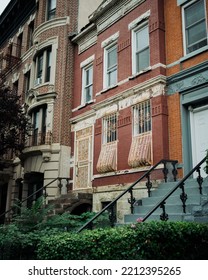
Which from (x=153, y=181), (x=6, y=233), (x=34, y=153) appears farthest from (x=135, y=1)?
(x=6, y=233)

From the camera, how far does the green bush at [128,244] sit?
5512 mm

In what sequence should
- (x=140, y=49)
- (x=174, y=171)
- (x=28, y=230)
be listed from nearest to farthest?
(x=28, y=230)
(x=174, y=171)
(x=140, y=49)

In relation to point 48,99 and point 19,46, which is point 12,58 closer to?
point 19,46

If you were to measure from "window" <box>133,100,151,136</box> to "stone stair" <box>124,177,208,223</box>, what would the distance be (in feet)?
8.42

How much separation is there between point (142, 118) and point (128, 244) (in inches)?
276

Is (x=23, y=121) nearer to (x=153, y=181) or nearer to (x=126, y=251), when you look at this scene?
(x=153, y=181)

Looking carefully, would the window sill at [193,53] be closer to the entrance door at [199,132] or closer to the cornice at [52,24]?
the entrance door at [199,132]

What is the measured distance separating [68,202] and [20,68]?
494 inches

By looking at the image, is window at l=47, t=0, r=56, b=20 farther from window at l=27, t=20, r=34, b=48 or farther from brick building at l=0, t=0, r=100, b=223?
window at l=27, t=20, r=34, b=48

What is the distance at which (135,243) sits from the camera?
5.57 m

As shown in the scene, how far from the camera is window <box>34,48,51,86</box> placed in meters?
17.8

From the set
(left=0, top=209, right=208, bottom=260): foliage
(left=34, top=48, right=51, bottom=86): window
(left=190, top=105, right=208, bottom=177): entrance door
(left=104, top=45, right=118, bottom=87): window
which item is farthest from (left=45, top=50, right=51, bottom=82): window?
→ (left=0, top=209, right=208, bottom=260): foliage

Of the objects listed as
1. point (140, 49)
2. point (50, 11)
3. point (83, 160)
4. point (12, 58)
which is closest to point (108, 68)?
point (140, 49)

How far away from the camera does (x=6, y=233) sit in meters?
8.53
